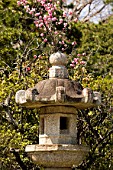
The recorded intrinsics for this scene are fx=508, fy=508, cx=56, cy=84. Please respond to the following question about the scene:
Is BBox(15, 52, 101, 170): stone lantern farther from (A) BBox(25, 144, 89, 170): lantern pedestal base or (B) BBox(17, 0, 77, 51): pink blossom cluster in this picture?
(B) BBox(17, 0, 77, 51): pink blossom cluster

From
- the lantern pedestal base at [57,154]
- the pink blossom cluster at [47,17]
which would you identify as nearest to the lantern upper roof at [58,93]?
the lantern pedestal base at [57,154]

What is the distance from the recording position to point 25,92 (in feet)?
27.9

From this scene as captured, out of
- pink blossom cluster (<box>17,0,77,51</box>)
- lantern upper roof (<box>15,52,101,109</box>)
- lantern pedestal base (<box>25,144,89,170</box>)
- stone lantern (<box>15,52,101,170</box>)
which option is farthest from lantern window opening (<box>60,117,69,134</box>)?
pink blossom cluster (<box>17,0,77,51</box>)

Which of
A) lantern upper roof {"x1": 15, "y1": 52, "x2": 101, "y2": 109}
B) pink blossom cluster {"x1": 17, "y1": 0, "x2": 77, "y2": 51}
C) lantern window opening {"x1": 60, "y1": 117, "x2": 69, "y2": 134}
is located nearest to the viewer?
lantern upper roof {"x1": 15, "y1": 52, "x2": 101, "y2": 109}

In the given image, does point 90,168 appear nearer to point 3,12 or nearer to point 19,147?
point 19,147

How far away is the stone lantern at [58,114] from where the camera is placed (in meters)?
8.27

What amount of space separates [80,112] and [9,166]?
85.0 inches

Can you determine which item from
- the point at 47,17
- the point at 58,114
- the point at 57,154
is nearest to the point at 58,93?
the point at 58,114

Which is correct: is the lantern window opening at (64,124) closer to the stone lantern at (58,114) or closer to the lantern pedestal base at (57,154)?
the stone lantern at (58,114)

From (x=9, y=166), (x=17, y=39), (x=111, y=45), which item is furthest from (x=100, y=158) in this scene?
(x=111, y=45)

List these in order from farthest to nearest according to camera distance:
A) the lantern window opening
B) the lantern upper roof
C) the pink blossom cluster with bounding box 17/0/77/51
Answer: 1. the pink blossom cluster with bounding box 17/0/77/51
2. the lantern window opening
3. the lantern upper roof

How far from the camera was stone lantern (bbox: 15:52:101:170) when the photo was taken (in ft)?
27.1

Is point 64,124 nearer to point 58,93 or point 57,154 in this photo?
point 57,154

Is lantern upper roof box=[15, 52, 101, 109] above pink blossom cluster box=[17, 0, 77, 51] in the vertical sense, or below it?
below
